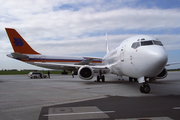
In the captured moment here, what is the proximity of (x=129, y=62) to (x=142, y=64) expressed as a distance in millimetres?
1404

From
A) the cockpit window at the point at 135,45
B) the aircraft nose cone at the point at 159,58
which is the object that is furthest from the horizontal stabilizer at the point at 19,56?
the aircraft nose cone at the point at 159,58

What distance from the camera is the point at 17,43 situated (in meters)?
35.1

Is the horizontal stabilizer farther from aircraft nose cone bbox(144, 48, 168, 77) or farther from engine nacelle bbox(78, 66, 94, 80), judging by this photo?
aircraft nose cone bbox(144, 48, 168, 77)

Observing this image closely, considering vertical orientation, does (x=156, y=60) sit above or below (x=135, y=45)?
below

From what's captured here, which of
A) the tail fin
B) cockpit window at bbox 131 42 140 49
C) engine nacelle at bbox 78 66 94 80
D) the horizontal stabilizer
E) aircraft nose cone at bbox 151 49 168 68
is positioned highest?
the tail fin

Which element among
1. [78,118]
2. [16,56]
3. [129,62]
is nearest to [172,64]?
[129,62]

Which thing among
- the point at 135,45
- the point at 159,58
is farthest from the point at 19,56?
the point at 159,58

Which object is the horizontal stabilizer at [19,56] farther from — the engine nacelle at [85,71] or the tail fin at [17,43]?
the engine nacelle at [85,71]

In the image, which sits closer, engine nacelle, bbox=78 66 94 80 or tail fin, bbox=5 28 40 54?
engine nacelle, bbox=78 66 94 80

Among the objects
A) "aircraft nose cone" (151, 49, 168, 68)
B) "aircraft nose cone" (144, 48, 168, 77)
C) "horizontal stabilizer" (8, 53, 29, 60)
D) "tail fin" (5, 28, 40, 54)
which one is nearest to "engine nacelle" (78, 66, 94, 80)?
"aircraft nose cone" (144, 48, 168, 77)

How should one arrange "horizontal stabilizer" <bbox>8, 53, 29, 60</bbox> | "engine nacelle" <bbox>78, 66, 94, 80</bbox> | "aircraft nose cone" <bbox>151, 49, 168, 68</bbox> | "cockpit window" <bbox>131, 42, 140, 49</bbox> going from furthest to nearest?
"horizontal stabilizer" <bbox>8, 53, 29, 60</bbox> < "engine nacelle" <bbox>78, 66, 94, 80</bbox> < "cockpit window" <bbox>131, 42, 140, 49</bbox> < "aircraft nose cone" <bbox>151, 49, 168, 68</bbox>

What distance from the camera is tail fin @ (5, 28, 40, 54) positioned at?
112ft

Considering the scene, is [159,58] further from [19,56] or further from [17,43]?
[17,43]

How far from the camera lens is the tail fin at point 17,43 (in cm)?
3402
